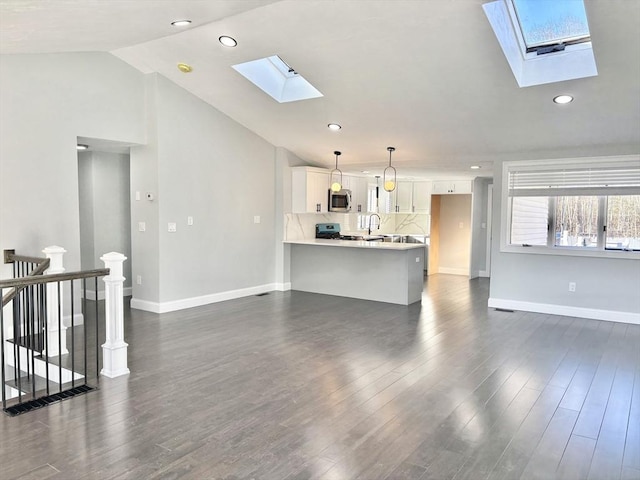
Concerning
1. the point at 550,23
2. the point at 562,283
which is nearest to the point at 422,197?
the point at 562,283

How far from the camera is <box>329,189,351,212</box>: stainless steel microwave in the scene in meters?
8.14

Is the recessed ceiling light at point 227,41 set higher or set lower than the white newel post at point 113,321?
Result: higher

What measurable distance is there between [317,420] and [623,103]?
436 centimetres

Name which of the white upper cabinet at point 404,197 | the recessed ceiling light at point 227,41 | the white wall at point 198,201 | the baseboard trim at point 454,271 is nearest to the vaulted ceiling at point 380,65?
the recessed ceiling light at point 227,41

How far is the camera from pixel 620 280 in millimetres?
5562

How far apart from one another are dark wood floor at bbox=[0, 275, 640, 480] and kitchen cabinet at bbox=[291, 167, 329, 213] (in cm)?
293

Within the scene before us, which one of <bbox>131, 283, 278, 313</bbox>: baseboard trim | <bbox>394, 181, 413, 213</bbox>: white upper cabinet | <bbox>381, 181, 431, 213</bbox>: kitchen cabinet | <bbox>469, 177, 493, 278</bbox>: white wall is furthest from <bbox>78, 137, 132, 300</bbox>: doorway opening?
<bbox>469, 177, 493, 278</bbox>: white wall

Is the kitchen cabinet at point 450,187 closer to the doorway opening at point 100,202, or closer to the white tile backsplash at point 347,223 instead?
the white tile backsplash at point 347,223

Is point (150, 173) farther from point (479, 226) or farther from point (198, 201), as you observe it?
point (479, 226)

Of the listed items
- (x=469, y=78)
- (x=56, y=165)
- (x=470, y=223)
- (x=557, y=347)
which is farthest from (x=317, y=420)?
(x=470, y=223)

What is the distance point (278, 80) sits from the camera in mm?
5664

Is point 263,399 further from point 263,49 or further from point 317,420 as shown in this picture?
point 263,49

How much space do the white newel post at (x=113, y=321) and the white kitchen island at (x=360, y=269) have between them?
383 cm

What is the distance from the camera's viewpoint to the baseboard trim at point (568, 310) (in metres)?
5.53
